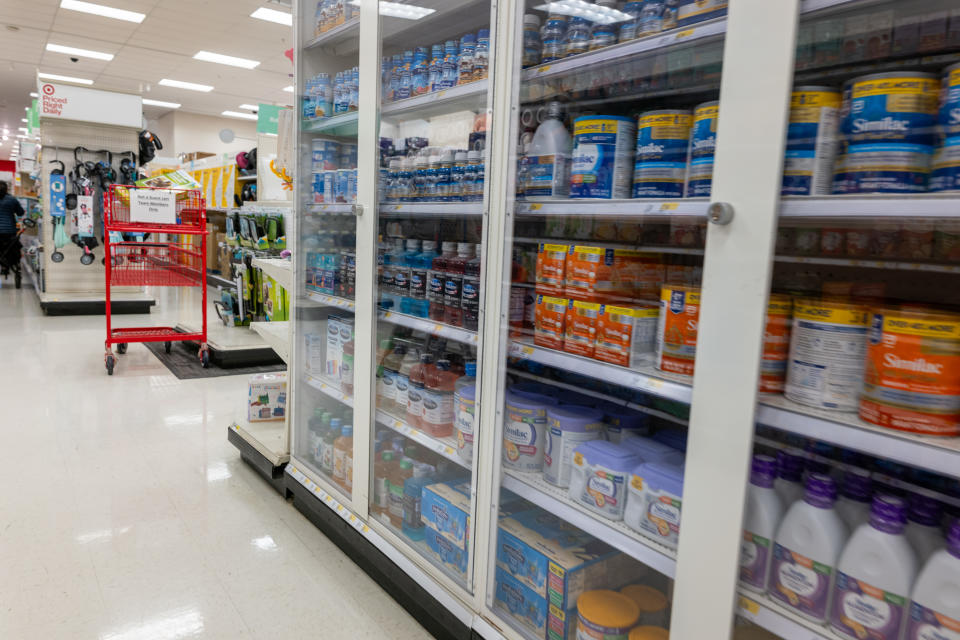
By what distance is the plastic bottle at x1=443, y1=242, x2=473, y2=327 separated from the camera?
2.12m

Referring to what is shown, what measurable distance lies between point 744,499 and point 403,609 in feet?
4.78

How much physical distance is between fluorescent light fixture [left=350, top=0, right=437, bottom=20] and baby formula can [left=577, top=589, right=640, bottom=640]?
2096 millimetres

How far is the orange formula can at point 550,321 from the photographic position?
177 centimetres

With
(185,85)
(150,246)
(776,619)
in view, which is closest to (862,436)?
(776,619)

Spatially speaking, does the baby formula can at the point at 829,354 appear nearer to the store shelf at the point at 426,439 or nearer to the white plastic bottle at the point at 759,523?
the white plastic bottle at the point at 759,523

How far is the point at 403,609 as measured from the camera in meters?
2.23

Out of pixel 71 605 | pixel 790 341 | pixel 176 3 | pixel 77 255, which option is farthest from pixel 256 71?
pixel 790 341

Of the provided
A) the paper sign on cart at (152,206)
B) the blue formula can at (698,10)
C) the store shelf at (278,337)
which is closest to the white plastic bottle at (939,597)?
the blue formula can at (698,10)

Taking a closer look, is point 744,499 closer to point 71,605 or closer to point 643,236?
point 643,236

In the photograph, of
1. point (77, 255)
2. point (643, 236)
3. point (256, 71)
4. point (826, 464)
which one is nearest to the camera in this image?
point (826, 464)

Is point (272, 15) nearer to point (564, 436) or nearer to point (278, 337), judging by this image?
point (278, 337)

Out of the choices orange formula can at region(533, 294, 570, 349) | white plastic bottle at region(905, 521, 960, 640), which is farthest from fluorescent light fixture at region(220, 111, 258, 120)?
white plastic bottle at region(905, 521, 960, 640)

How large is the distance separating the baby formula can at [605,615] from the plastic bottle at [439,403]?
745mm

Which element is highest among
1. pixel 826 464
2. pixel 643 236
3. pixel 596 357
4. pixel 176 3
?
pixel 176 3
